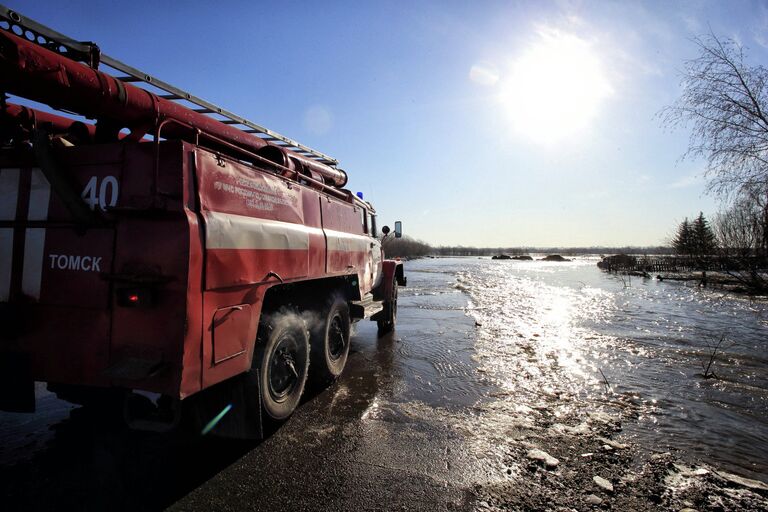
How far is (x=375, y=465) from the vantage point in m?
3.01

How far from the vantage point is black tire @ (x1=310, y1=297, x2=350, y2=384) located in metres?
4.61

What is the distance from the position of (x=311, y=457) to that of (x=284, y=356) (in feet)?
3.34

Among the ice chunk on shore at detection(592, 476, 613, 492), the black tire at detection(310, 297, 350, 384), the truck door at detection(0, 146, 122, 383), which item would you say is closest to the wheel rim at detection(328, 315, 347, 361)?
the black tire at detection(310, 297, 350, 384)

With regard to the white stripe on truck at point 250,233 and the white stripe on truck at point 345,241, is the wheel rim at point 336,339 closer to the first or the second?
the white stripe on truck at point 345,241

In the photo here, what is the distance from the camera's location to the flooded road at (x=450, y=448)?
2.59 m

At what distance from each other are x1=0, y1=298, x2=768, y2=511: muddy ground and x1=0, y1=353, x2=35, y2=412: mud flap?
568mm

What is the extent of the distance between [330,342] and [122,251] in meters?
3.05

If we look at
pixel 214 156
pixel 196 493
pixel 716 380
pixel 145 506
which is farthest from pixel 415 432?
pixel 716 380

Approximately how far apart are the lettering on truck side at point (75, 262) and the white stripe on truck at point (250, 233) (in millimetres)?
771

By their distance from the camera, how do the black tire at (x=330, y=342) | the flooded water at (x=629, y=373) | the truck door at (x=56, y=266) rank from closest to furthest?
the truck door at (x=56, y=266), the flooded water at (x=629, y=373), the black tire at (x=330, y=342)

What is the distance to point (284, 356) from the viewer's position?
377 cm

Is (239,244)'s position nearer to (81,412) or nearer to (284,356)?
(284,356)

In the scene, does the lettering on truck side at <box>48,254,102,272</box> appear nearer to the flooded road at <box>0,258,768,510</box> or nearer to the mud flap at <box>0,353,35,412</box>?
the mud flap at <box>0,353,35,412</box>

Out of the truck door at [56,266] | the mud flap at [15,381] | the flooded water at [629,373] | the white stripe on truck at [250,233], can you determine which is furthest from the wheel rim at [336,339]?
the mud flap at [15,381]
